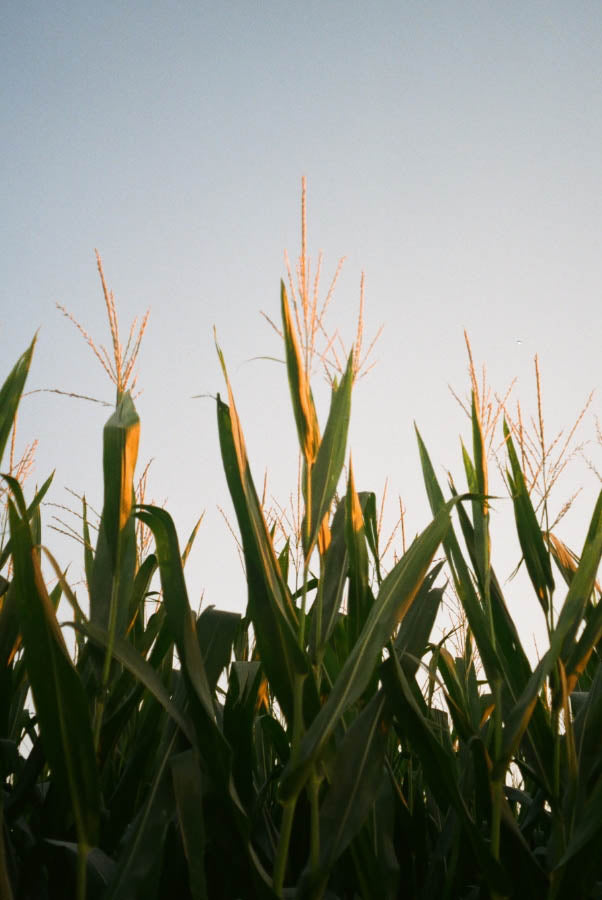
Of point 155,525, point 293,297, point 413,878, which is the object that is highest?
point 293,297

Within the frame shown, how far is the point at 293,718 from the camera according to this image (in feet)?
3.71

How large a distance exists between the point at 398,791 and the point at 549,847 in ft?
0.85

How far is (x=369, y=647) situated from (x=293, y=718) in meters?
0.17

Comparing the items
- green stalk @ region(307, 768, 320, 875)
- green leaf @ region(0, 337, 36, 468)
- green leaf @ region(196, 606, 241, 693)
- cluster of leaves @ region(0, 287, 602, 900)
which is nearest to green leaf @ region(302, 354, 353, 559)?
cluster of leaves @ region(0, 287, 602, 900)

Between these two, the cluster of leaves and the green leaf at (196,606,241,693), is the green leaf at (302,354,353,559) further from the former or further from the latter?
the green leaf at (196,606,241,693)

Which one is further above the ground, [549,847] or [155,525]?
[155,525]

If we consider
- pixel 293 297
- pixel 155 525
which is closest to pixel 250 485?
pixel 155 525

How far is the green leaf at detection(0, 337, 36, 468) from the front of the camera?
4.17ft

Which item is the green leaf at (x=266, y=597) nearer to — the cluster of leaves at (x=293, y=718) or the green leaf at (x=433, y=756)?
the cluster of leaves at (x=293, y=718)

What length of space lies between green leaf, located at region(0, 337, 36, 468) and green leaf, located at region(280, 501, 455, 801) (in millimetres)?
677

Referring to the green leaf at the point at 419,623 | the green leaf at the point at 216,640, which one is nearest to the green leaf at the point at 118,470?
the green leaf at the point at 216,640

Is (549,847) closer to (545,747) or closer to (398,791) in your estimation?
(545,747)

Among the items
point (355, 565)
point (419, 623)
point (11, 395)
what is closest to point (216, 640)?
point (355, 565)

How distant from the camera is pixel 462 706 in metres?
1.53
